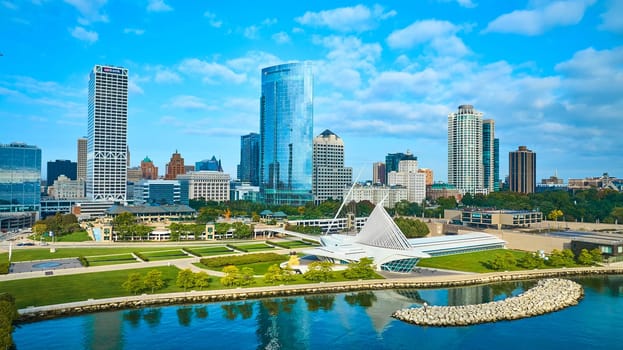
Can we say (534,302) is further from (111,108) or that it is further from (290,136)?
(111,108)

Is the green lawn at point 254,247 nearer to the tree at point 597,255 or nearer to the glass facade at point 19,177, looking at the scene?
the tree at point 597,255

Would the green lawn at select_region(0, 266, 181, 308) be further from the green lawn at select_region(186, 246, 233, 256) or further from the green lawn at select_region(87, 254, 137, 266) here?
the green lawn at select_region(186, 246, 233, 256)

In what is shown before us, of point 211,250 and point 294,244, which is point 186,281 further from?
point 294,244

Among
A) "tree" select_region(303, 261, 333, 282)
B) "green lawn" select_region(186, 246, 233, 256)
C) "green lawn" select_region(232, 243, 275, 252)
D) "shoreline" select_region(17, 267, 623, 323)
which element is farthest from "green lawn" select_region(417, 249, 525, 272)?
"green lawn" select_region(186, 246, 233, 256)

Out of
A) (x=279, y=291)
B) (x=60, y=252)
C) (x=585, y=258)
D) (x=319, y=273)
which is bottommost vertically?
(x=279, y=291)

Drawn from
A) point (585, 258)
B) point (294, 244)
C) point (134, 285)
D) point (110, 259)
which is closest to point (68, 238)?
point (110, 259)
